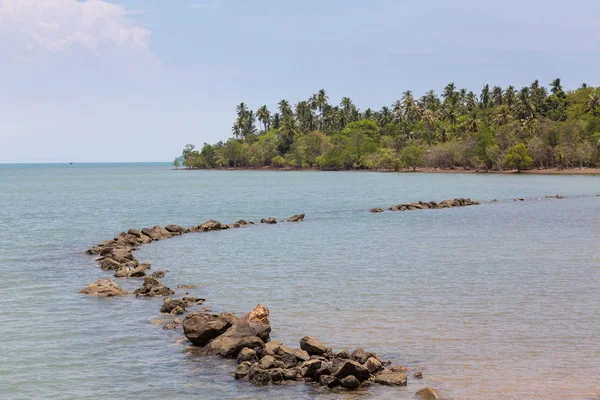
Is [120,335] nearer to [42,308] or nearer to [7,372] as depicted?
[7,372]

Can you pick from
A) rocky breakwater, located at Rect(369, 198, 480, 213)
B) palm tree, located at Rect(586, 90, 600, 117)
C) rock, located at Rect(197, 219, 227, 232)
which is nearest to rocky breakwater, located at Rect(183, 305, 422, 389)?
rock, located at Rect(197, 219, 227, 232)

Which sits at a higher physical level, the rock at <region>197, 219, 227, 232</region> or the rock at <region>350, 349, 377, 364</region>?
the rock at <region>350, 349, 377, 364</region>

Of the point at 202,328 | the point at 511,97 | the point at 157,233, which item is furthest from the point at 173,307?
the point at 511,97

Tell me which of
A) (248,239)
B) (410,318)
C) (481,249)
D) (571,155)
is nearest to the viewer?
(410,318)

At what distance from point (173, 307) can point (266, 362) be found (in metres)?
7.74

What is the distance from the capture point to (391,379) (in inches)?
611

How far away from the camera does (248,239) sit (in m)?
46.2

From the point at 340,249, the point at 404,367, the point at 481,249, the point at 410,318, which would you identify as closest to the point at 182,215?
the point at 340,249

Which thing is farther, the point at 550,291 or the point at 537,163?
the point at 537,163

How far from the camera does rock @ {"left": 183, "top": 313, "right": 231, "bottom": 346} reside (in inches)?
739

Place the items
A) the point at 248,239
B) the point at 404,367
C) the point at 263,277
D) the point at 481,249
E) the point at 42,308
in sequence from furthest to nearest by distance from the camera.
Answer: the point at 248,239, the point at 481,249, the point at 263,277, the point at 42,308, the point at 404,367

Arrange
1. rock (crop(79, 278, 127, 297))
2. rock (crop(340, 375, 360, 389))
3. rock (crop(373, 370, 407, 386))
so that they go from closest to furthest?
1. rock (crop(340, 375, 360, 389))
2. rock (crop(373, 370, 407, 386))
3. rock (crop(79, 278, 127, 297))

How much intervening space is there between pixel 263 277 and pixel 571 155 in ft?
465

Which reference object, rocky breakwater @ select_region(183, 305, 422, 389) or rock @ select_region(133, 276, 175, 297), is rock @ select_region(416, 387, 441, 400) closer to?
rocky breakwater @ select_region(183, 305, 422, 389)
